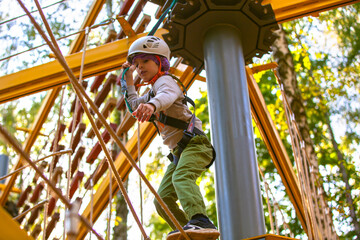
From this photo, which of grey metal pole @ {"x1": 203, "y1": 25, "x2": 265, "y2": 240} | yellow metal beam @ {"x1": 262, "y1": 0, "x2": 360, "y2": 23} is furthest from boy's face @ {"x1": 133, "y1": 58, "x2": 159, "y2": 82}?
yellow metal beam @ {"x1": 262, "y1": 0, "x2": 360, "y2": 23}

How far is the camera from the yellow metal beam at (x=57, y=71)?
424 cm

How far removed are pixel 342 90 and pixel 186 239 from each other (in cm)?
950

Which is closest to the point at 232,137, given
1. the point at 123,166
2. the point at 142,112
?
the point at 142,112

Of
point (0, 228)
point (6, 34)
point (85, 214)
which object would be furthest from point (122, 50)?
point (6, 34)

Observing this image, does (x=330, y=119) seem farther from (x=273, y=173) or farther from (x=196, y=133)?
(x=196, y=133)

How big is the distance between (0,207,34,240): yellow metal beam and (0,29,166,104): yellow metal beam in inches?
116

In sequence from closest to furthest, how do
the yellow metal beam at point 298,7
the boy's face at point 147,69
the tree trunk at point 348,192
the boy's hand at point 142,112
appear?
the boy's hand at point 142,112 → the boy's face at point 147,69 → the yellow metal beam at point 298,7 → the tree trunk at point 348,192

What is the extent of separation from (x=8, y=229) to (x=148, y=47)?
80.0 inches

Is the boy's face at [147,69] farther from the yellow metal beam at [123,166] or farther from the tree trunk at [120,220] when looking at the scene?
the tree trunk at [120,220]

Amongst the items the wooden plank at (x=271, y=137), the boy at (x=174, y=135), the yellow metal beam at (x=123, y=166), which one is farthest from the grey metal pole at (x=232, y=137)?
the yellow metal beam at (x=123, y=166)

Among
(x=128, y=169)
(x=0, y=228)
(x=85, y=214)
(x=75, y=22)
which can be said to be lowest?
(x=0, y=228)

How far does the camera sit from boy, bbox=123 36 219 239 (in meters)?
2.63

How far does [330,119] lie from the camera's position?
36.9ft

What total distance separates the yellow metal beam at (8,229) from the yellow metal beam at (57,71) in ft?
9.69
